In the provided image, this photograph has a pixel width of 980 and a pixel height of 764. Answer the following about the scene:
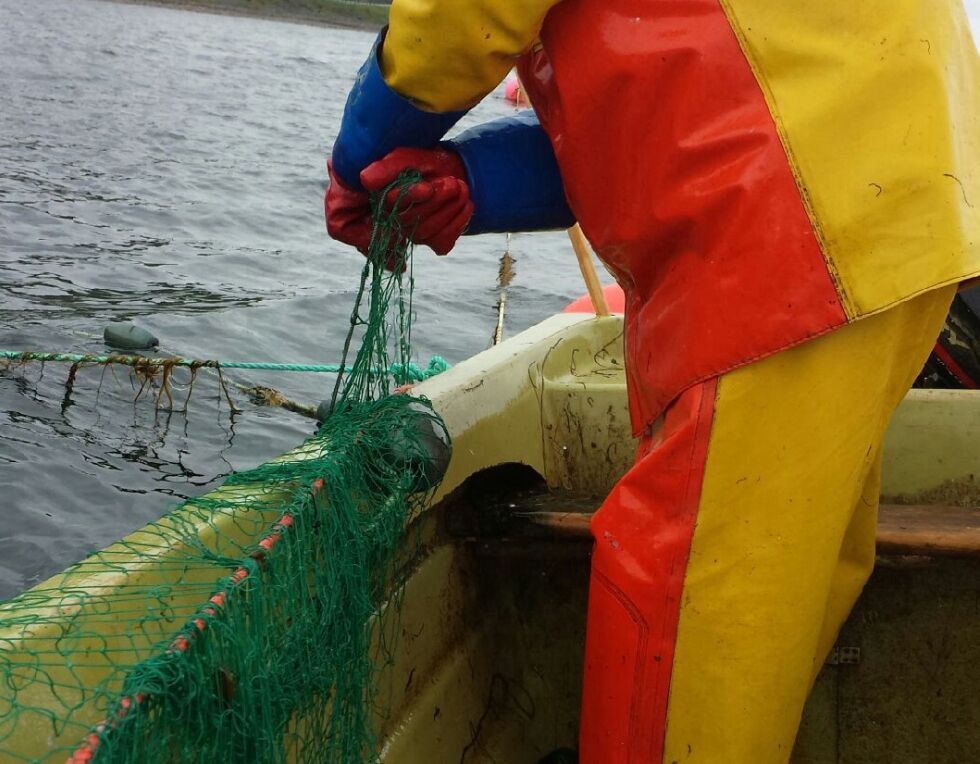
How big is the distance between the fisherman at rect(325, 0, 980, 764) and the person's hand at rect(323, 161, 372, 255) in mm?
351

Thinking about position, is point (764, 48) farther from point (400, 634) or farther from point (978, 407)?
point (978, 407)

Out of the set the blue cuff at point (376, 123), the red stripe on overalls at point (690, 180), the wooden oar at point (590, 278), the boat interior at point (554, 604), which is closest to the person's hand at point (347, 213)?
the blue cuff at point (376, 123)

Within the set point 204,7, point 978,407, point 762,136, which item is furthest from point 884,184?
point 204,7

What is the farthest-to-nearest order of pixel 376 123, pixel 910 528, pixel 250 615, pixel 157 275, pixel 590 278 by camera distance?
pixel 157 275
pixel 590 278
pixel 910 528
pixel 376 123
pixel 250 615

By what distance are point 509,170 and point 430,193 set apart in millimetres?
247

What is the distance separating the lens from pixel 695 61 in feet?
5.71

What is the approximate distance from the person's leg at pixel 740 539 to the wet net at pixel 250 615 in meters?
0.50

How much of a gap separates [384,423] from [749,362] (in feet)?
2.87

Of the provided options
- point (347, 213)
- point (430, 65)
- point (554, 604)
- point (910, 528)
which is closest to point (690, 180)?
point (430, 65)

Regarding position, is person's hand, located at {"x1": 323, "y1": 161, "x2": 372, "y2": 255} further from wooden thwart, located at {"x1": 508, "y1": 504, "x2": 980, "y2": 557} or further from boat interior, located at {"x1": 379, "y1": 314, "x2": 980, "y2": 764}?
wooden thwart, located at {"x1": 508, "y1": 504, "x2": 980, "y2": 557}

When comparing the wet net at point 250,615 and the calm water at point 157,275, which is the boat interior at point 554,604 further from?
the calm water at point 157,275

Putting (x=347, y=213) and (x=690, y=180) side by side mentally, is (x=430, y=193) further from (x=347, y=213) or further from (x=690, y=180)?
(x=690, y=180)

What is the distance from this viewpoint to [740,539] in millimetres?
1834

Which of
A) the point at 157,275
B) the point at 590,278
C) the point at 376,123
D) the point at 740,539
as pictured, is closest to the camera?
the point at 740,539
